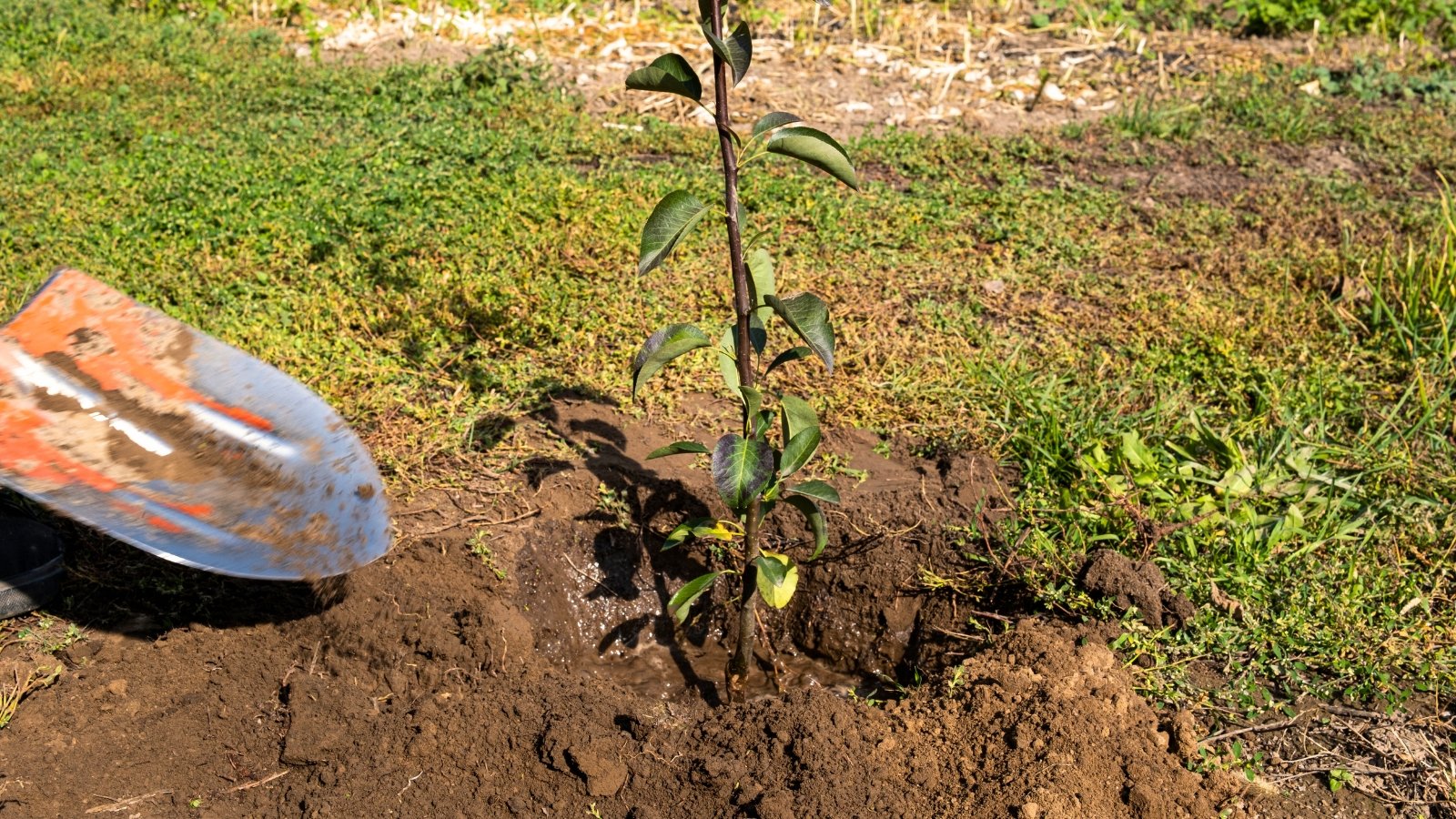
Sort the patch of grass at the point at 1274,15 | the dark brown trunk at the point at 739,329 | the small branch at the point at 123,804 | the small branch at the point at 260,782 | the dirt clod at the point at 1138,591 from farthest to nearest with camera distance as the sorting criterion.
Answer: the patch of grass at the point at 1274,15 < the dirt clod at the point at 1138,591 < the small branch at the point at 260,782 < the small branch at the point at 123,804 < the dark brown trunk at the point at 739,329

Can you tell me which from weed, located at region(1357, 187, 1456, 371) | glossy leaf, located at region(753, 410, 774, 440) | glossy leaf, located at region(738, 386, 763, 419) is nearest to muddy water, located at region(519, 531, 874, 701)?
glossy leaf, located at region(753, 410, 774, 440)

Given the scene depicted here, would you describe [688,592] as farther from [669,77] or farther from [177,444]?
[177,444]

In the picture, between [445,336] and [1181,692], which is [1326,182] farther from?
[445,336]

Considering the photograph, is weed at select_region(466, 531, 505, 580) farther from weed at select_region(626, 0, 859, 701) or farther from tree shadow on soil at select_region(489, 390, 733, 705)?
weed at select_region(626, 0, 859, 701)

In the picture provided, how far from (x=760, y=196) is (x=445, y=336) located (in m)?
1.85

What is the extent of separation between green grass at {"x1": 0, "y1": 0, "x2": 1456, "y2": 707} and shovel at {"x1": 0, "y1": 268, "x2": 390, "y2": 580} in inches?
22.3

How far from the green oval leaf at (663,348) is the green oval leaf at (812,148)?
46 centimetres

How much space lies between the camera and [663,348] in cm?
272

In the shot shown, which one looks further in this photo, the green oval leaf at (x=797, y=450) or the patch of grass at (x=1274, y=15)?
the patch of grass at (x=1274, y=15)

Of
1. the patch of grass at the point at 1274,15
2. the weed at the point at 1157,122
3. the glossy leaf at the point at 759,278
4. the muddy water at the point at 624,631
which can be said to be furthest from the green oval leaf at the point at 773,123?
the patch of grass at the point at 1274,15

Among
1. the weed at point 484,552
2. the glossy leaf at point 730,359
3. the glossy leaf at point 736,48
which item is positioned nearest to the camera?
the glossy leaf at point 736,48

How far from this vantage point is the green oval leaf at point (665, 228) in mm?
2529

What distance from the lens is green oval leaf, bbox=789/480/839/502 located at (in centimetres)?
289

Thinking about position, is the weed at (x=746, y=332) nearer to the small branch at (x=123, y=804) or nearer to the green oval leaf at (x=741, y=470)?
the green oval leaf at (x=741, y=470)
